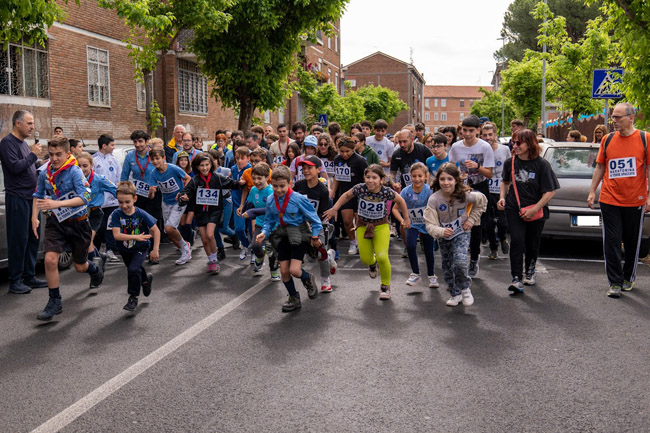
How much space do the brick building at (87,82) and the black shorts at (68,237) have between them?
36.3 feet

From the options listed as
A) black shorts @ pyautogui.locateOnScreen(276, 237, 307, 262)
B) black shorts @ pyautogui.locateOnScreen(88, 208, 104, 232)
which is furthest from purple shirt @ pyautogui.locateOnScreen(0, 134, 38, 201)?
black shorts @ pyautogui.locateOnScreen(276, 237, 307, 262)

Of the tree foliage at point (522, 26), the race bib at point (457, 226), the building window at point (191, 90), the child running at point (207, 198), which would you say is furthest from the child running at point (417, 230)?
the tree foliage at point (522, 26)

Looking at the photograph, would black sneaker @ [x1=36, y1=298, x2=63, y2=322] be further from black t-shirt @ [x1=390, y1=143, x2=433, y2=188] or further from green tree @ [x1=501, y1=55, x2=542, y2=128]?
green tree @ [x1=501, y1=55, x2=542, y2=128]

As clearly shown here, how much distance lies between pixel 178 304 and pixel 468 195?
3.27 metres

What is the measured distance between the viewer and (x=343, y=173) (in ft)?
34.6

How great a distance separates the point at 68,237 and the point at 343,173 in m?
4.45

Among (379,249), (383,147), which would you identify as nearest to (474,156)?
(379,249)

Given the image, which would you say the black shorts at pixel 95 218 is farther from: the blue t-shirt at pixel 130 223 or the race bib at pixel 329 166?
the race bib at pixel 329 166

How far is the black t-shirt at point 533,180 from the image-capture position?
7.83 meters

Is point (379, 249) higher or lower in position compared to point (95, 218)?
lower

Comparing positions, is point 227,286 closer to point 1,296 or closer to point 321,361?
point 1,296

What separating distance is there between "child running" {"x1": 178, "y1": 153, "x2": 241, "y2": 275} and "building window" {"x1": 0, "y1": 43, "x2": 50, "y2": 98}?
33.7 feet

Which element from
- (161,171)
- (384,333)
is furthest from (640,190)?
(161,171)

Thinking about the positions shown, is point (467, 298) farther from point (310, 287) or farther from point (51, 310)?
point (51, 310)
